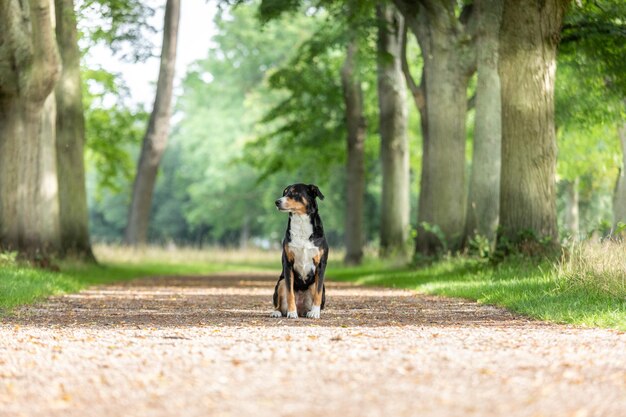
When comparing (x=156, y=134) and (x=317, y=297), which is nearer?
(x=317, y=297)

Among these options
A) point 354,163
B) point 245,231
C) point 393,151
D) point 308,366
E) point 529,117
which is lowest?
point 308,366

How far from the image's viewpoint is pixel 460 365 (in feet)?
24.7

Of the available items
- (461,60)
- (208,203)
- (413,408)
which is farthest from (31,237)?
(208,203)

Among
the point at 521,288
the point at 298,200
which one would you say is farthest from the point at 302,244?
the point at 521,288

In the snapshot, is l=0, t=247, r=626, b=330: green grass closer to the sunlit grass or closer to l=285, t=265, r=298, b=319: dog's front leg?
the sunlit grass

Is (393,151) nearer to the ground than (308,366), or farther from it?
farther from it

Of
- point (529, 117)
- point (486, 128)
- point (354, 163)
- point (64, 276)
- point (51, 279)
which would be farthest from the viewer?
point (354, 163)

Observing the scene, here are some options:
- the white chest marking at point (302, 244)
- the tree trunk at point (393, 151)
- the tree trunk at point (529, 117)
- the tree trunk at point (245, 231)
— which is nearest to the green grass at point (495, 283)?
the tree trunk at point (529, 117)

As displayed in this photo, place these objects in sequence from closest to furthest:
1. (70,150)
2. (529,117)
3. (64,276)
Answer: (529,117)
(64,276)
(70,150)

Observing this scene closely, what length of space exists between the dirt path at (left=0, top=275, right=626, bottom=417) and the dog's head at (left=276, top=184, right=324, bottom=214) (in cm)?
126

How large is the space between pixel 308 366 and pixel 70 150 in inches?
779

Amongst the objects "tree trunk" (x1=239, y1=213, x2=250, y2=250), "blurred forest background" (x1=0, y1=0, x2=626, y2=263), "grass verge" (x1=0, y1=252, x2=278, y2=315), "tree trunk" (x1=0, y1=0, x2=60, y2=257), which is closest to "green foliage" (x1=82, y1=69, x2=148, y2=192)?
"blurred forest background" (x1=0, y1=0, x2=626, y2=263)

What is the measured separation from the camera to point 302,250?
475 inches

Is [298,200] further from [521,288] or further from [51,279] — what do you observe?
[51,279]
